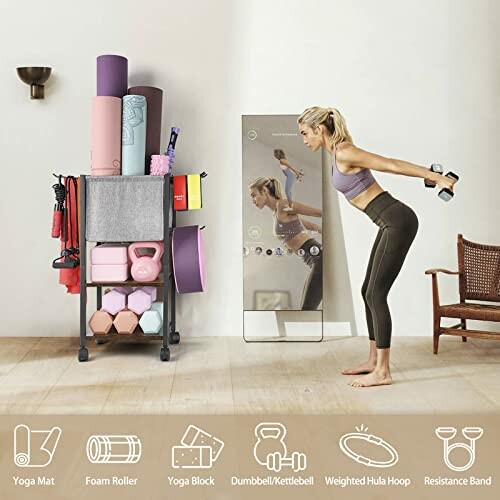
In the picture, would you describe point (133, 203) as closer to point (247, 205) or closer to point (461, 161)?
point (247, 205)

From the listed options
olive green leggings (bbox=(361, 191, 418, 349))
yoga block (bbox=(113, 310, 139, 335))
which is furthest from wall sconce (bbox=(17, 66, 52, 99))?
olive green leggings (bbox=(361, 191, 418, 349))

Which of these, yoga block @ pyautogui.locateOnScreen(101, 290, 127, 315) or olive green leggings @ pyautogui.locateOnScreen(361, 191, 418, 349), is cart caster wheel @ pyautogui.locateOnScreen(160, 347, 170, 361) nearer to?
yoga block @ pyautogui.locateOnScreen(101, 290, 127, 315)

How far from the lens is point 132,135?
460 centimetres

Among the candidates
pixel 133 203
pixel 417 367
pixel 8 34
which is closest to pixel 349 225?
pixel 417 367

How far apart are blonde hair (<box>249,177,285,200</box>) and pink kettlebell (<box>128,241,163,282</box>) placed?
2.91 ft

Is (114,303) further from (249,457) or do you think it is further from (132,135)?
(249,457)

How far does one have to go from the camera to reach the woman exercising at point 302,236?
512cm

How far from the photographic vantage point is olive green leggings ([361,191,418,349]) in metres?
3.88

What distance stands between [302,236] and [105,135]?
1.48m

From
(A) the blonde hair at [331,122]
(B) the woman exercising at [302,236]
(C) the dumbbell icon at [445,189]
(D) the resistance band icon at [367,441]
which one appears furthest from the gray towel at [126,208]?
(D) the resistance band icon at [367,441]

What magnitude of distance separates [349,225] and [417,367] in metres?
1.25

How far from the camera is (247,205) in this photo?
5145mm

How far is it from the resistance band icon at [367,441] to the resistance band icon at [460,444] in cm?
20

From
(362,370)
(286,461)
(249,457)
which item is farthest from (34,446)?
(362,370)
